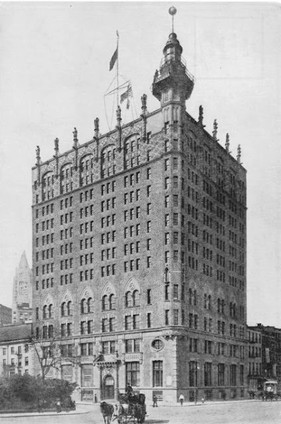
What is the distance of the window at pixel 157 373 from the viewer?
74.1 metres

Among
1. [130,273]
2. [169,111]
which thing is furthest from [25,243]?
[169,111]

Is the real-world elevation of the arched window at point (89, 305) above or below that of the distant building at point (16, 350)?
above

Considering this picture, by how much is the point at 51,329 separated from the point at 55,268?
8.75m

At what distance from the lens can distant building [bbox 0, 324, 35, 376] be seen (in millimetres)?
95625

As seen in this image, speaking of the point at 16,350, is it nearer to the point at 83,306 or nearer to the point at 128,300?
the point at 83,306

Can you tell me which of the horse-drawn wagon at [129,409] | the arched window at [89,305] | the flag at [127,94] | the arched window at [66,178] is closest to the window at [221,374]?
the arched window at [89,305]

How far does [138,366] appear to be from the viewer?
76875 mm

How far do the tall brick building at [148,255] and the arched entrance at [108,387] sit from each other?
24 centimetres

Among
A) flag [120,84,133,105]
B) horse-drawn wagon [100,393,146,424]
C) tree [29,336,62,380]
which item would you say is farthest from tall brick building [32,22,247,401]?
horse-drawn wagon [100,393,146,424]

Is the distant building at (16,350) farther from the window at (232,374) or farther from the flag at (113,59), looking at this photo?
the flag at (113,59)

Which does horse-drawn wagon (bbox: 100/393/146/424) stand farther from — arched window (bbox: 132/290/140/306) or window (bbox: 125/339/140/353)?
arched window (bbox: 132/290/140/306)

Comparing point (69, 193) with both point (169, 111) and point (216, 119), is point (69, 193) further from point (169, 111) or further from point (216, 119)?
point (216, 119)

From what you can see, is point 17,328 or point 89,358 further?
point 17,328

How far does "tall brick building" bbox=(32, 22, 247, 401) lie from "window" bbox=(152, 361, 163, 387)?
120 millimetres
